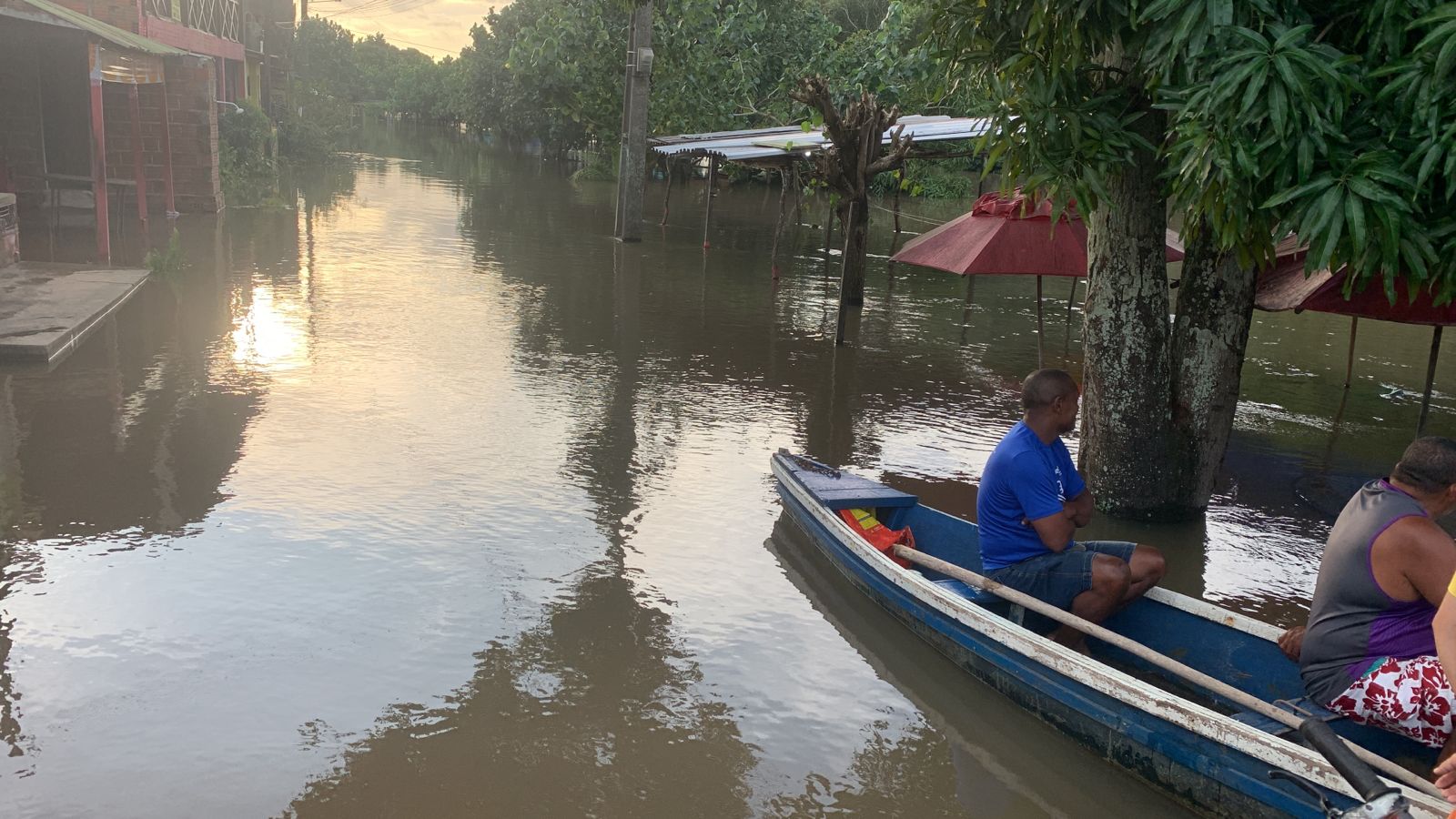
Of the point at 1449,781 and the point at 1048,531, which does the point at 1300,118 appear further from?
the point at 1449,781

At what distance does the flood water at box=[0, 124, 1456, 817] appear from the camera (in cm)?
486

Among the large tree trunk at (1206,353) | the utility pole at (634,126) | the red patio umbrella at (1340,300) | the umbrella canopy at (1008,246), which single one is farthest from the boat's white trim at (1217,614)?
the utility pole at (634,126)

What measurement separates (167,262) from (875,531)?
12.5 m

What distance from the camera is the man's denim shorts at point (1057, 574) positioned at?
5617 mm

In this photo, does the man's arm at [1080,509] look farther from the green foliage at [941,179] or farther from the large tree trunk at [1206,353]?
the green foliage at [941,179]

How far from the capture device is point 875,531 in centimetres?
707

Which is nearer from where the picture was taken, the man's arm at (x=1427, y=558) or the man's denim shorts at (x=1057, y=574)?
the man's arm at (x=1427, y=558)

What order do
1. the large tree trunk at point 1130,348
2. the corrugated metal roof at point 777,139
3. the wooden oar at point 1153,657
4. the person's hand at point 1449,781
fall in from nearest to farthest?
the person's hand at point 1449,781, the wooden oar at point 1153,657, the large tree trunk at point 1130,348, the corrugated metal roof at point 777,139

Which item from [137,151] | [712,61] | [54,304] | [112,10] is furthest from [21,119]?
[712,61]

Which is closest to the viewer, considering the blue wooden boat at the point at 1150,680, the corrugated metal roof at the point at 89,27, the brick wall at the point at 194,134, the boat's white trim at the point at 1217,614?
the blue wooden boat at the point at 1150,680

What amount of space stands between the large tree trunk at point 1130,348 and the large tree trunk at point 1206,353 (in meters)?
0.10

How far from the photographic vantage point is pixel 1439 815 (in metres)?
3.67

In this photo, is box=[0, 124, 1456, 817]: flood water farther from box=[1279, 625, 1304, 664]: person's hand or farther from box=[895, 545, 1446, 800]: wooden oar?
box=[1279, 625, 1304, 664]: person's hand

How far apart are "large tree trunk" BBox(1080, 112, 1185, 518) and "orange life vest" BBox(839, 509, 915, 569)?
2.06 meters
